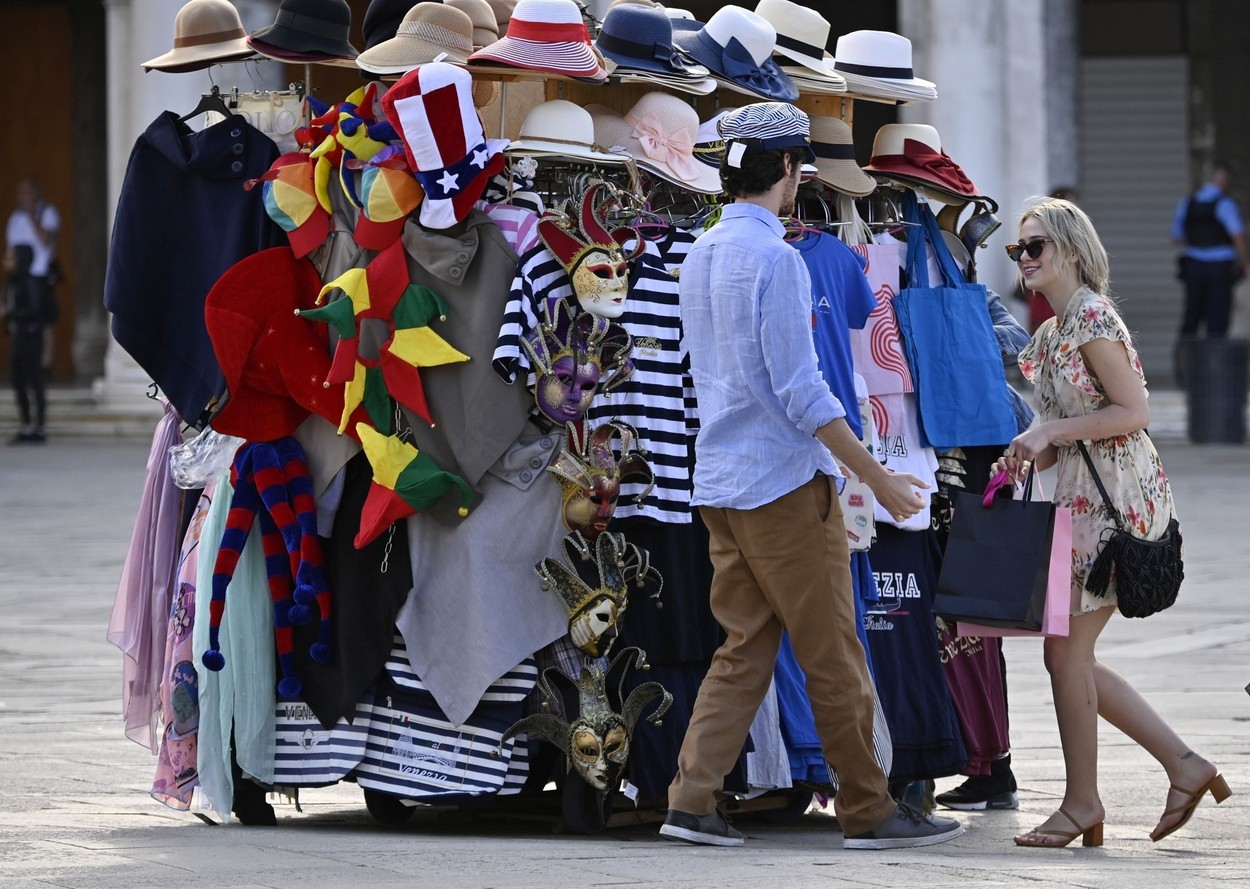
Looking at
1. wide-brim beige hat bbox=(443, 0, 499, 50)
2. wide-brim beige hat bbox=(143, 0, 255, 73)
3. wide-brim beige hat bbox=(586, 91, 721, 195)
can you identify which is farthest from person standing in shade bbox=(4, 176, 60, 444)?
wide-brim beige hat bbox=(586, 91, 721, 195)

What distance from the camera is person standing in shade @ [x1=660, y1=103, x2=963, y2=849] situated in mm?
5148

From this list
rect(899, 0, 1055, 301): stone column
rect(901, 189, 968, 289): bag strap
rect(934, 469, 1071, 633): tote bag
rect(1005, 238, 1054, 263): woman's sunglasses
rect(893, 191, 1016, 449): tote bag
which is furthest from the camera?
rect(899, 0, 1055, 301): stone column

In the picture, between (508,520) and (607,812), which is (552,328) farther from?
Answer: (607,812)

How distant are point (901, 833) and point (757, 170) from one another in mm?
1556

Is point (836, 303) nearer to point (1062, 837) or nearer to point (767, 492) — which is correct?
point (767, 492)

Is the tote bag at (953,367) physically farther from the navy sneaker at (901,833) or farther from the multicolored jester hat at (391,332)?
the multicolored jester hat at (391,332)

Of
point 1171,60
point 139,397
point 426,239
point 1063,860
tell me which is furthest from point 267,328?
point 1171,60

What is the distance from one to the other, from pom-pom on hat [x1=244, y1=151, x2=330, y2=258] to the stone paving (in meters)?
1.47

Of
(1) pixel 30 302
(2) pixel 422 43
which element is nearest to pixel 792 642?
(2) pixel 422 43

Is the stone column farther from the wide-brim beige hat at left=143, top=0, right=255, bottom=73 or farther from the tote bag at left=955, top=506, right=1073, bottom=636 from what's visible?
the tote bag at left=955, top=506, right=1073, bottom=636

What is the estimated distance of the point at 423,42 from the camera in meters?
5.91

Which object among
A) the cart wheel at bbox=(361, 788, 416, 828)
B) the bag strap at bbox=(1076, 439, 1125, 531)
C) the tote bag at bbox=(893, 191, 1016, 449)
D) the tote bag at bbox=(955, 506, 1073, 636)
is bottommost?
the cart wheel at bbox=(361, 788, 416, 828)

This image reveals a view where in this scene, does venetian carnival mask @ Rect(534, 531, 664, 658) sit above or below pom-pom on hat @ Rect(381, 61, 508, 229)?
Answer: below

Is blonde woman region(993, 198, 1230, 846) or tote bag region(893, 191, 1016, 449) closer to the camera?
blonde woman region(993, 198, 1230, 846)
